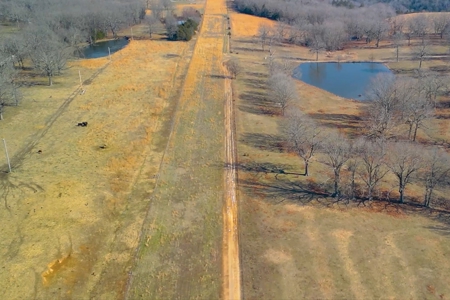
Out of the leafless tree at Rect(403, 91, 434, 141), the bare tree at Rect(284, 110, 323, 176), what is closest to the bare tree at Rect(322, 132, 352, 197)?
the bare tree at Rect(284, 110, 323, 176)

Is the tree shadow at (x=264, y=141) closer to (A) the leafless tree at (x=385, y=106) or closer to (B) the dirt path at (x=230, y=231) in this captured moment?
(B) the dirt path at (x=230, y=231)

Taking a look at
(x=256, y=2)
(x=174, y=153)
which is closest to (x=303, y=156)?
(x=174, y=153)

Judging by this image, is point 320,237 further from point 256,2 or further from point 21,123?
point 256,2

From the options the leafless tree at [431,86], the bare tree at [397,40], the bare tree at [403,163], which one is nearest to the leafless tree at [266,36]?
the bare tree at [397,40]

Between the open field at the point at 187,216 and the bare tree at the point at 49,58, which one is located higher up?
the bare tree at the point at 49,58

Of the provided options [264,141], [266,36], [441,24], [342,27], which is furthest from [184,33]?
[441,24]
